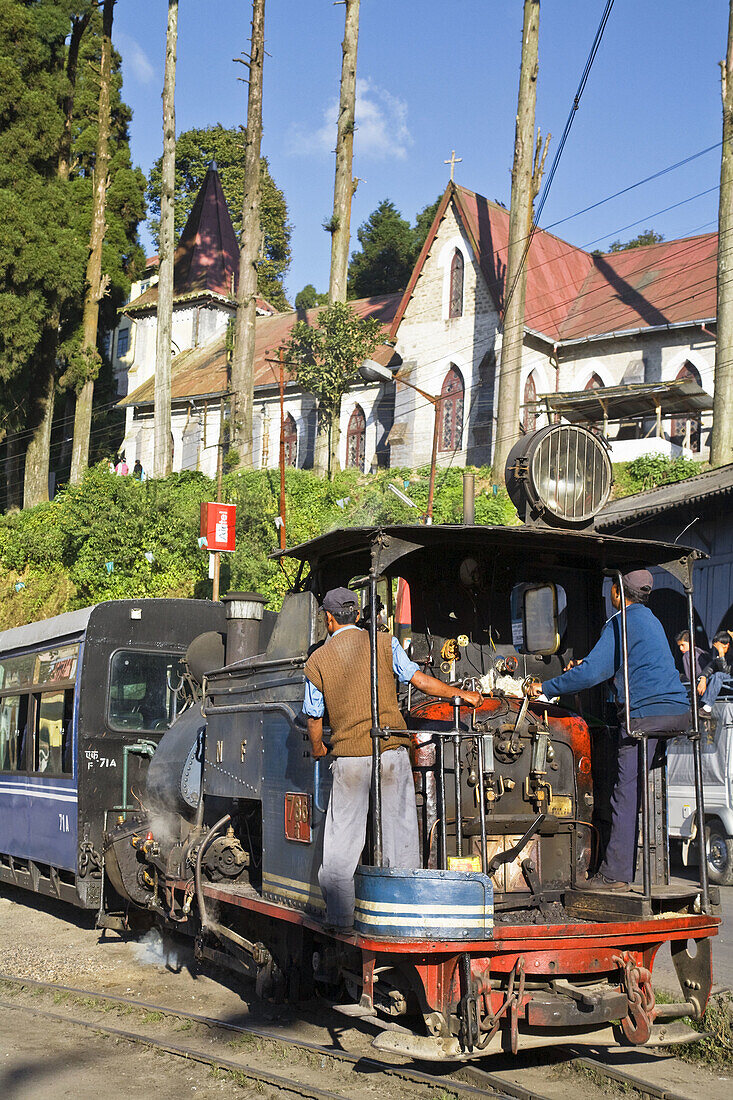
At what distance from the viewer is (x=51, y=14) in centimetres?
3112

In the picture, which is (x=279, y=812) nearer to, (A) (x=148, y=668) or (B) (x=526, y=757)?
(B) (x=526, y=757)

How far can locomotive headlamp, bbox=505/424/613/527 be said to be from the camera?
21.0 feet

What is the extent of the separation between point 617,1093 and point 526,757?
1670 mm

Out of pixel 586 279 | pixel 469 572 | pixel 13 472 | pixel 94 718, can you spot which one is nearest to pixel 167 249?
pixel 13 472

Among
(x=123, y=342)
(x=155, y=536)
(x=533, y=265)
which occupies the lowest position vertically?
(x=155, y=536)

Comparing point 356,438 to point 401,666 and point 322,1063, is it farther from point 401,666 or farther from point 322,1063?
point 322,1063

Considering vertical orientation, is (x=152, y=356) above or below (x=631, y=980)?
above

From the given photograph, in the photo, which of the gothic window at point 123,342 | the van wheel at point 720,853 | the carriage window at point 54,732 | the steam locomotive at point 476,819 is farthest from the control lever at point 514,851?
the gothic window at point 123,342

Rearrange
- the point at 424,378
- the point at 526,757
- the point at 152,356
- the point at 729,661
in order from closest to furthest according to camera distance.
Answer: the point at 526,757, the point at 729,661, the point at 424,378, the point at 152,356

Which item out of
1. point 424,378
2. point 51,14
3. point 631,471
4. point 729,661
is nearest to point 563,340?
point 424,378

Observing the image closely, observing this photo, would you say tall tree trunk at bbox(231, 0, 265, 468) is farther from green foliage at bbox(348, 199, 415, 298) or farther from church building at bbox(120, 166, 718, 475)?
green foliage at bbox(348, 199, 415, 298)

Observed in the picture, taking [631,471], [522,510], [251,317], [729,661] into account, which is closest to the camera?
[522,510]

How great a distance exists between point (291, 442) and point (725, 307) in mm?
19831

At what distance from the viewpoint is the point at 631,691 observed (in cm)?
634
